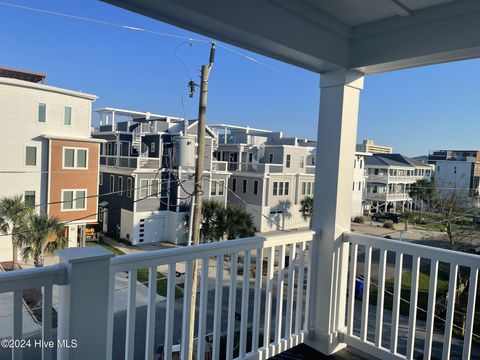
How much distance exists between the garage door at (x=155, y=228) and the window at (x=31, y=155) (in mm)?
1345

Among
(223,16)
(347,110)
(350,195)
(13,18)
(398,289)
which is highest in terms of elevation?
(13,18)

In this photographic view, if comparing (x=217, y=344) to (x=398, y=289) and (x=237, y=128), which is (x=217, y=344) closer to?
(x=398, y=289)

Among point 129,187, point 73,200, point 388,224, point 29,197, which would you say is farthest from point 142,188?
point 388,224

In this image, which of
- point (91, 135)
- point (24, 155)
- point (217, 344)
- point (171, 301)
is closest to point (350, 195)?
point (217, 344)

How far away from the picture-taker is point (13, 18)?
6.63ft

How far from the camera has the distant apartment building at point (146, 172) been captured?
245cm

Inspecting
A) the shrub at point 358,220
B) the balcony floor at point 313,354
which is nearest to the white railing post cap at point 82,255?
the balcony floor at point 313,354

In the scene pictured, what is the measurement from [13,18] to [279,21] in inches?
64.5

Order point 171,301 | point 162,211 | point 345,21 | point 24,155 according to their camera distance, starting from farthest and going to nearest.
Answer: point 162,211 < point 345,21 < point 24,155 < point 171,301

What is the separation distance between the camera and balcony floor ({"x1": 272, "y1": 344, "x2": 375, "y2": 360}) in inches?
80.3

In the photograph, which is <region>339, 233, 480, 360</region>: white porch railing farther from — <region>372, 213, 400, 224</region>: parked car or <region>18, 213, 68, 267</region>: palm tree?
<region>372, 213, 400, 224</region>: parked car

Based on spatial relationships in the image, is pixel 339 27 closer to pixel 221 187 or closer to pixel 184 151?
pixel 184 151

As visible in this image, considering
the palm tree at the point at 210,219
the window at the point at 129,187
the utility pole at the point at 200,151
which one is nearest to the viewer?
the window at the point at 129,187

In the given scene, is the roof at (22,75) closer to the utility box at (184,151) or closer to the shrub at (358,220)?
the utility box at (184,151)
